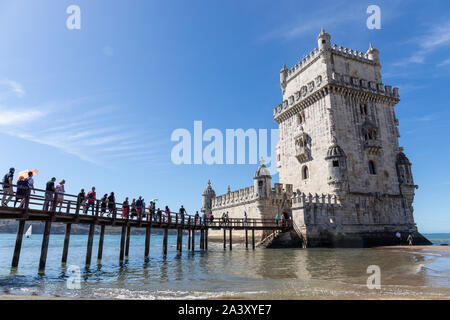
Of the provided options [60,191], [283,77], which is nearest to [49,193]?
[60,191]

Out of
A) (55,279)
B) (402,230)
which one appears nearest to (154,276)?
(55,279)

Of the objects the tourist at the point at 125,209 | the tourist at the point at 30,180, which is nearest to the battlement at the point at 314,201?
the tourist at the point at 125,209

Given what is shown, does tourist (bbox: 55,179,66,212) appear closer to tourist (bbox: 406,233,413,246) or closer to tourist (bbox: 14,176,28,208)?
tourist (bbox: 14,176,28,208)

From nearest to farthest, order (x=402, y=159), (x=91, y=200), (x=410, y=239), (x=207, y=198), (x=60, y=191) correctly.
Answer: (x=60, y=191)
(x=91, y=200)
(x=410, y=239)
(x=402, y=159)
(x=207, y=198)

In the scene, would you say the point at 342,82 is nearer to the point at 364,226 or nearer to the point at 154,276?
the point at 364,226

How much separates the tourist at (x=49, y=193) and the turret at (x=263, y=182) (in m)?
23.9

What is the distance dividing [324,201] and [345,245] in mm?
4744

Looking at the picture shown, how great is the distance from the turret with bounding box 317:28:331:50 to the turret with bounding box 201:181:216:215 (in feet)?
94.5

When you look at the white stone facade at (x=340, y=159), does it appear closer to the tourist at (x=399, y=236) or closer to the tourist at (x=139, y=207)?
the tourist at (x=399, y=236)

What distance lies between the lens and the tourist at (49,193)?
44.7 ft

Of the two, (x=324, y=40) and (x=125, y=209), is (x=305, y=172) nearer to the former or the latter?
(x=324, y=40)

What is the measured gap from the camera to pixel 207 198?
164ft

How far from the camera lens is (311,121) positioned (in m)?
34.4

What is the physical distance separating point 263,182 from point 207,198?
17.9 metres
